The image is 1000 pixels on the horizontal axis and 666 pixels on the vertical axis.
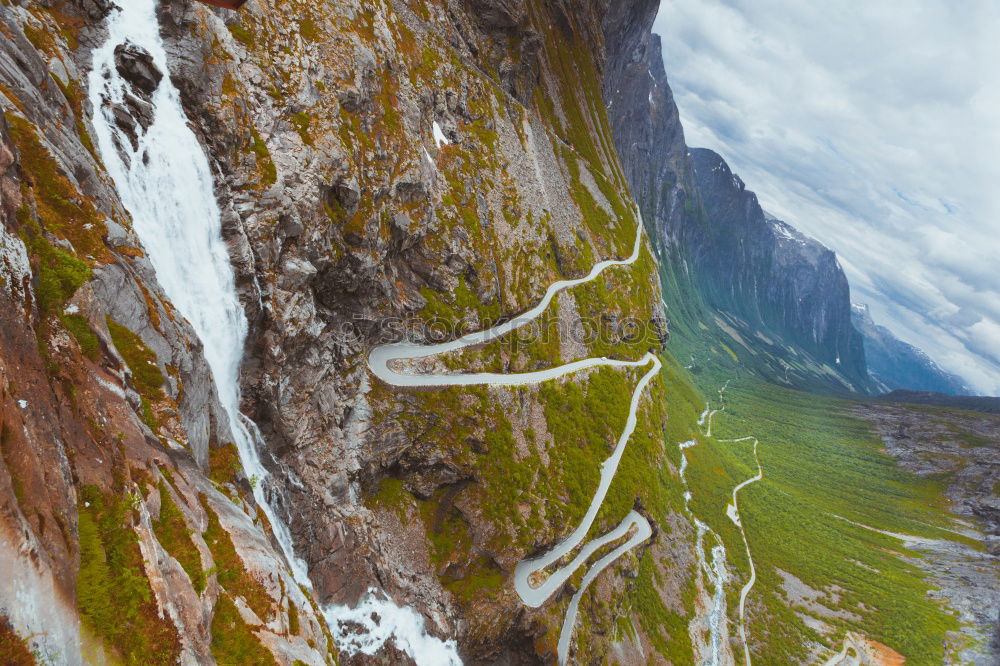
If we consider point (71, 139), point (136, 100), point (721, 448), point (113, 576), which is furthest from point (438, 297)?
point (721, 448)

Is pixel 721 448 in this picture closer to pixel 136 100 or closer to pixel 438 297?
pixel 438 297

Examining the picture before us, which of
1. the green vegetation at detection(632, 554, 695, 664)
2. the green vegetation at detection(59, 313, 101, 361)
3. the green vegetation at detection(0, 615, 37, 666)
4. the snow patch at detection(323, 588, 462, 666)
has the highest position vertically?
the green vegetation at detection(59, 313, 101, 361)

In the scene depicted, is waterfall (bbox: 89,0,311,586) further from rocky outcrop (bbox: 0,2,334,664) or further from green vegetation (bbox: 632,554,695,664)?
green vegetation (bbox: 632,554,695,664)

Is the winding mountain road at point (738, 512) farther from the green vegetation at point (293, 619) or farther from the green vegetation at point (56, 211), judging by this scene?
the green vegetation at point (56, 211)

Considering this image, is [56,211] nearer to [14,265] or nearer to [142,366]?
[14,265]

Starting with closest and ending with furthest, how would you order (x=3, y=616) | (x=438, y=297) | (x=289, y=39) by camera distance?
1. (x=3, y=616)
2. (x=289, y=39)
3. (x=438, y=297)

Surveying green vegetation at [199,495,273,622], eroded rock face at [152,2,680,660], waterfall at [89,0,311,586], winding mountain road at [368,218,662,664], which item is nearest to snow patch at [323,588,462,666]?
eroded rock face at [152,2,680,660]
